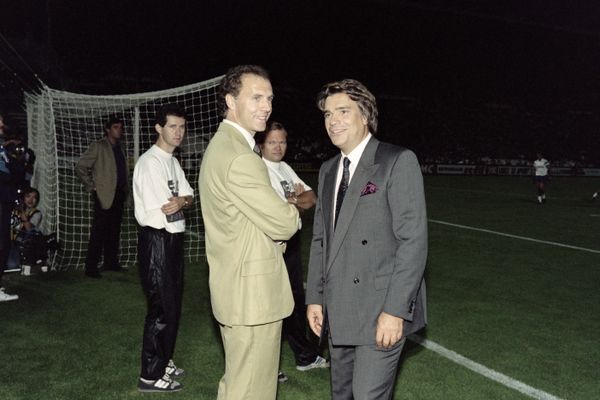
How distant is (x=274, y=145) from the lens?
175 inches

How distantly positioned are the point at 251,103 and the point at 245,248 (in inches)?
28.3

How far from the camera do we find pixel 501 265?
906 centimetres

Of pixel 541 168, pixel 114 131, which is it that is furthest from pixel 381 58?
pixel 114 131

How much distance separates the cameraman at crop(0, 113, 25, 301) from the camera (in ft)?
20.6

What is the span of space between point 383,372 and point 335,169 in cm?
111

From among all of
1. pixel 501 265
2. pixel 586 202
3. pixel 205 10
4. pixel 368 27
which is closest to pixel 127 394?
pixel 501 265

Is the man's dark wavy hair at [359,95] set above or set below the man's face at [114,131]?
below

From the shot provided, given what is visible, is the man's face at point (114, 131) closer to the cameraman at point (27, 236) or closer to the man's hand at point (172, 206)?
the cameraman at point (27, 236)

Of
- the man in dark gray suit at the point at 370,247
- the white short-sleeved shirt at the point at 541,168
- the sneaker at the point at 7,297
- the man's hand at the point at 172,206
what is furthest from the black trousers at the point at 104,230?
the white short-sleeved shirt at the point at 541,168

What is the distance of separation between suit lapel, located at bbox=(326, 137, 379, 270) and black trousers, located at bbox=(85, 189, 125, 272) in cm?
607

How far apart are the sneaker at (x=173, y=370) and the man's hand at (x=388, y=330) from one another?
2.44 m

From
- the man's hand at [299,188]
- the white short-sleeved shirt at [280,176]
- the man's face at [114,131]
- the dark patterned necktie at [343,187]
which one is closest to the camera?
the dark patterned necktie at [343,187]

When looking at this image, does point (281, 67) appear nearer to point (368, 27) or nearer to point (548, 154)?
point (368, 27)

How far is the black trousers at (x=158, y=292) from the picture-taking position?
4.12 m
